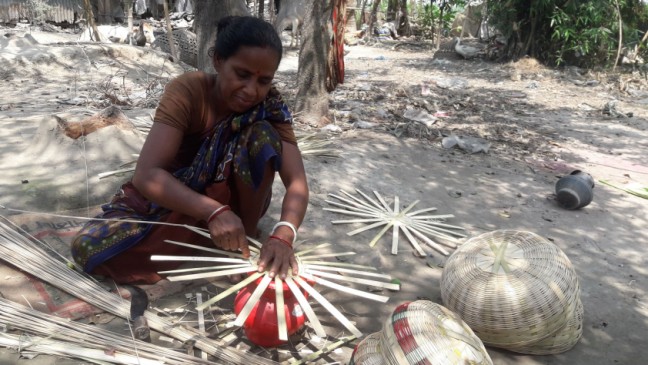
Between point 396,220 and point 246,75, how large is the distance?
1329mm

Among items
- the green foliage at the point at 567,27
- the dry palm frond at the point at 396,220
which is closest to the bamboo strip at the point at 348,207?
the dry palm frond at the point at 396,220

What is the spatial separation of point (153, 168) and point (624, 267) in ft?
7.52

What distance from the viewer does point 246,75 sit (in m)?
1.68

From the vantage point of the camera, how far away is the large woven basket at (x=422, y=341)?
4.26 feet

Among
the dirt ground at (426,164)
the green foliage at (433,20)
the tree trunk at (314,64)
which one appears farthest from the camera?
the green foliage at (433,20)

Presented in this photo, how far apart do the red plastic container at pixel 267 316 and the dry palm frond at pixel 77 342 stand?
0.62 feet

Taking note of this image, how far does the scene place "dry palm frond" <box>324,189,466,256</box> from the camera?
2.53 m

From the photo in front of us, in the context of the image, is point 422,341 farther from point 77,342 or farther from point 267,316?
point 77,342

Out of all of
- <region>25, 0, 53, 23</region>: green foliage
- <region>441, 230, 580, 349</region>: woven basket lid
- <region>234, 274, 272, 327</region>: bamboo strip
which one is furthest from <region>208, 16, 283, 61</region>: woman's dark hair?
<region>25, 0, 53, 23</region>: green foliage

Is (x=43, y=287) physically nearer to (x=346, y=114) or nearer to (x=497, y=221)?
(x=497, y=221)

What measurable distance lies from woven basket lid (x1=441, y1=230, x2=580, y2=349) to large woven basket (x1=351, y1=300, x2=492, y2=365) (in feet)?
1.00

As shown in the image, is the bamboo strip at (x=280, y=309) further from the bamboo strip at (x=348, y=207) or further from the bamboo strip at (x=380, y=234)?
the bamboo strip at (x=348, y=207)

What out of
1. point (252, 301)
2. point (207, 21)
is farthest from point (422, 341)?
point (207, 21)

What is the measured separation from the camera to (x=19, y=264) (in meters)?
1.86
